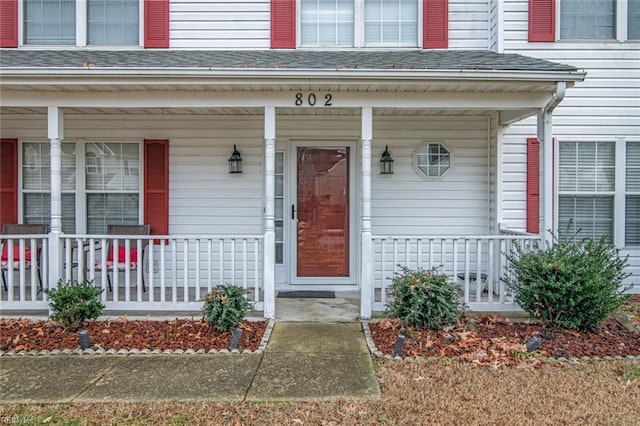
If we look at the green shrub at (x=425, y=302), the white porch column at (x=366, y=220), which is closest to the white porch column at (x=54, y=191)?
the white porch column at (x=366, y=220)

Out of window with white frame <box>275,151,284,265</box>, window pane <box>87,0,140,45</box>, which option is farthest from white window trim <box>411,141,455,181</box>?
window pane <box>87,0,140,45</box>

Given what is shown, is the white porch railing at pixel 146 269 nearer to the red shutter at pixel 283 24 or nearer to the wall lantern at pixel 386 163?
the wall lantern at pixel 386 163

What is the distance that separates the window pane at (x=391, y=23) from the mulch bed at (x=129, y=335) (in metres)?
4.43

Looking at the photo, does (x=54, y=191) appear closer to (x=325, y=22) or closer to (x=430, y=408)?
(x=325, y=22)

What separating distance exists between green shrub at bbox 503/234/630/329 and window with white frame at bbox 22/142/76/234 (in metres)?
6.02

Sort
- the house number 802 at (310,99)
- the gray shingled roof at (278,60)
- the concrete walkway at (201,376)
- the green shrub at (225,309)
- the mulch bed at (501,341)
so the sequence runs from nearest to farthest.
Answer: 1. the concrete walkway at (201,376)
2. the mulch bed at (501,341)
3. the green shrub at (225,309)
4. the gray shingled roof at (278,60)
5. the house number 802 at (310,99)

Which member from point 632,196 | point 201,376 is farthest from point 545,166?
point 201,376

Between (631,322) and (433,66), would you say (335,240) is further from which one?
(631,322)

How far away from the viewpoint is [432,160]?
21.9 ft

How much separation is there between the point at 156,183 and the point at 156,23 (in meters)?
2.33

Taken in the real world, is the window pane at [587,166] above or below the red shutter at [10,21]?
below

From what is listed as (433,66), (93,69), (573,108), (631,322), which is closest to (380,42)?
(433,66)

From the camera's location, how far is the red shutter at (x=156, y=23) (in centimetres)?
668

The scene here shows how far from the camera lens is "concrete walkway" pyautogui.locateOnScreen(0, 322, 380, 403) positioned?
3.37 metres
